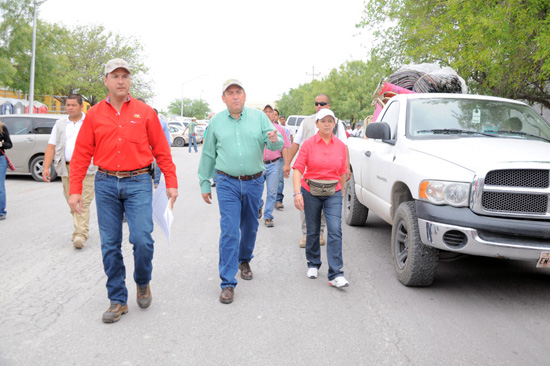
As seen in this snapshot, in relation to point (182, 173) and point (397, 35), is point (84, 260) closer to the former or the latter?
point (182, 173)

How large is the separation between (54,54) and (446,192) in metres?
35.0

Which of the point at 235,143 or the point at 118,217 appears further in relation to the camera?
the point at 235,143

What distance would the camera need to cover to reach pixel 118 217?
14.2ft

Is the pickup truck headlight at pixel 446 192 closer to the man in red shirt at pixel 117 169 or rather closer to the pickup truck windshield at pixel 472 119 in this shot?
the pickup truck windshield at pixel 472 119

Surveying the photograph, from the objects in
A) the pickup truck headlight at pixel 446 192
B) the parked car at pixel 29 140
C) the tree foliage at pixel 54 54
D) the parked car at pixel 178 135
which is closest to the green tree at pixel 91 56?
the tree foliage at pixel 54 54

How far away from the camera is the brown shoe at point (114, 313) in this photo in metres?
4.15

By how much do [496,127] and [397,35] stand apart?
17563 mm

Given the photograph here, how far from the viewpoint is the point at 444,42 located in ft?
39.0

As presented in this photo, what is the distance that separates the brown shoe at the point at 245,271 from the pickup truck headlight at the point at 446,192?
6.27ft

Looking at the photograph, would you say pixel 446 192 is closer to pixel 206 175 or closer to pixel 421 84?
pixel 206 175

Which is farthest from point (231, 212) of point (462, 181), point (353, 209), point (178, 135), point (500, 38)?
point (178, 135)

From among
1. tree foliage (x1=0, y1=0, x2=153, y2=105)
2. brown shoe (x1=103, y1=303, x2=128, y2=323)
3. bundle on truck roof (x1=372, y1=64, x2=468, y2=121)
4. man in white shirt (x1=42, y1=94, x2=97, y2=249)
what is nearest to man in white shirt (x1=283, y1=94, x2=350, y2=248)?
bundle on truck roof (x1=372, y1=64, x2=468, y2=121)

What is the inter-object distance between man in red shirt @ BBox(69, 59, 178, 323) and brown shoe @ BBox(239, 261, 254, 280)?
1.32 meters

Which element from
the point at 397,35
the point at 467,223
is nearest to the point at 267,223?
the point at 467,223
